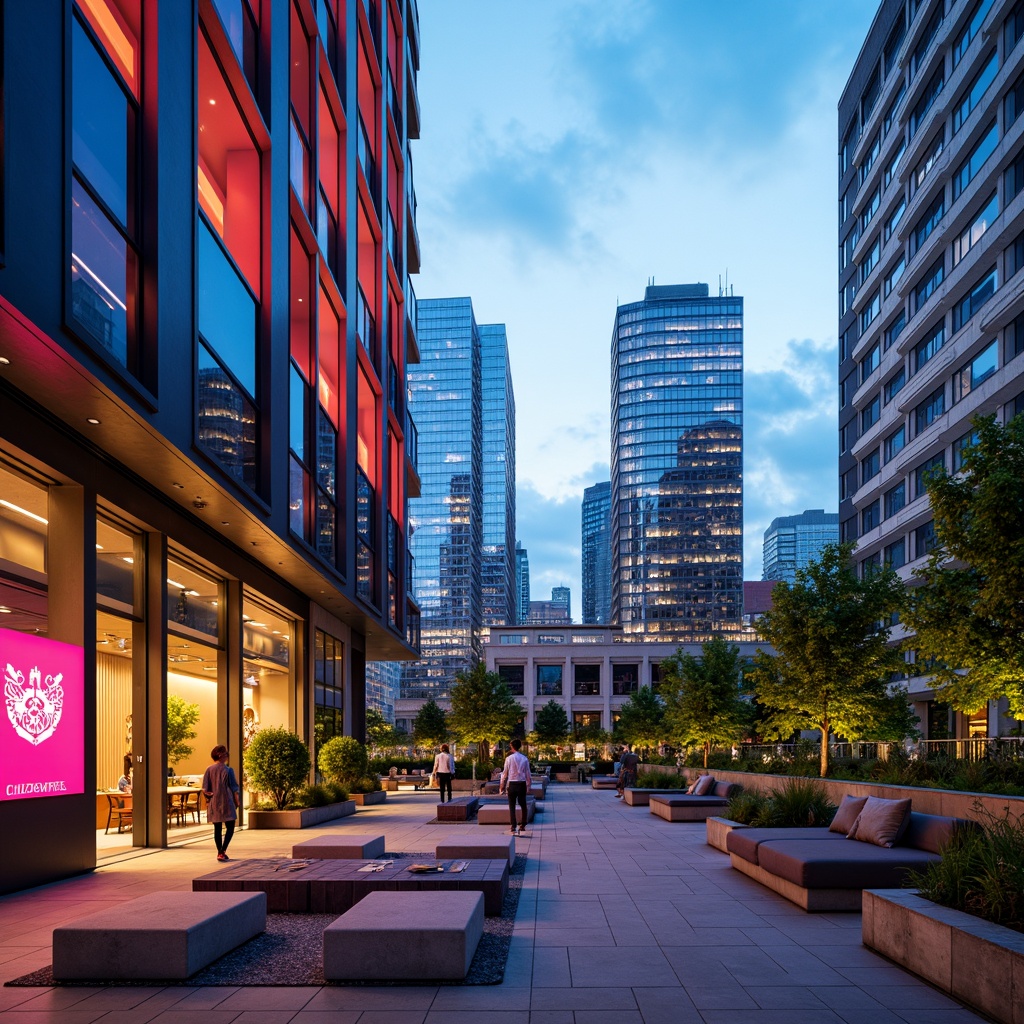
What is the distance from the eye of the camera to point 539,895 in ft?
33.8

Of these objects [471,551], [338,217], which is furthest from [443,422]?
[338,217]

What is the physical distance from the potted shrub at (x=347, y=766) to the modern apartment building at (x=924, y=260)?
18.7 metres

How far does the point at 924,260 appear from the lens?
154 ft

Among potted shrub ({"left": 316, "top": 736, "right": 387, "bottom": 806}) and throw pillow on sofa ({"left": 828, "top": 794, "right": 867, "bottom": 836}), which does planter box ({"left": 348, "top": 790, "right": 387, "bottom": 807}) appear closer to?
potted shrub ({"left": 316, "top": 736, "right": 387, "bottom": 806})

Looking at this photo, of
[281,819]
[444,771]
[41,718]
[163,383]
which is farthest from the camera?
[444,771]

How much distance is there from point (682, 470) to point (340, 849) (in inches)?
6070

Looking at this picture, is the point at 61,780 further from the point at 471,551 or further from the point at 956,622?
the point at 471,551

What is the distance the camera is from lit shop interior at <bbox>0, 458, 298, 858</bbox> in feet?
39.2

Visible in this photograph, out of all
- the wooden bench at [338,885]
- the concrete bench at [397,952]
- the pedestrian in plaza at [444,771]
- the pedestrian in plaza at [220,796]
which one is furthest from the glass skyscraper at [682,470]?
the concrete bench at [397,952]

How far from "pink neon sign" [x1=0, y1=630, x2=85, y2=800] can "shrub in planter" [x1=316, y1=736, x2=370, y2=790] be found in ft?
44.7

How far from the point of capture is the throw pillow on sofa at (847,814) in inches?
427

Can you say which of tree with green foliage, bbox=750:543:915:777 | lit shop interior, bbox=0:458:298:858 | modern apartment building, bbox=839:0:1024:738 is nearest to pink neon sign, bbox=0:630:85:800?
lit shop interior, bbox=0:458:298:858

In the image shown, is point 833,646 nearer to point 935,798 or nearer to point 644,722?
point 935,798

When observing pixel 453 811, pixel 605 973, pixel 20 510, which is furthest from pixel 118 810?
pixel 605 973
